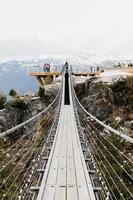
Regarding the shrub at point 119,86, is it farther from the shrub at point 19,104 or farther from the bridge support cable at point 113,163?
the shrub at point 19,104

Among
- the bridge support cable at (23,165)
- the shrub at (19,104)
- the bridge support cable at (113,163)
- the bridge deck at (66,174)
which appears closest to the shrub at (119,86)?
the bridge support cable at (23,165)

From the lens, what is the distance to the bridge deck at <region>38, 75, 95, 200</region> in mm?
6969

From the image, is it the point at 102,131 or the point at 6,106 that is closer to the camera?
the point at 102,131

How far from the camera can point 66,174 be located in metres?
8.32

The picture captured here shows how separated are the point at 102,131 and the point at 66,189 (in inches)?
593

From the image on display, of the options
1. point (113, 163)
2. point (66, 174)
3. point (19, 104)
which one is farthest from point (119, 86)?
point (66, 174)

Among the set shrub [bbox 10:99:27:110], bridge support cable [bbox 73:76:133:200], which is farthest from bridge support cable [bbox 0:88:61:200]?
shrub [bbox 10:99:27:110]

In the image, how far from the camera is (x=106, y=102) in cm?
2614

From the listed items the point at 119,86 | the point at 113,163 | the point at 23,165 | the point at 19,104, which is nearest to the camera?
the point at 23,165

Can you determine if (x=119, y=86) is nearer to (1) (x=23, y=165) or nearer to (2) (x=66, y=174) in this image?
(2) (x=66, y=174)

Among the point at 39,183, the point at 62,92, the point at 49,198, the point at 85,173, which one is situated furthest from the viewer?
the point at 62,92

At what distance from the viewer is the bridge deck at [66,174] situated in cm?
697

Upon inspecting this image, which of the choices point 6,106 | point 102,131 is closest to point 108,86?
point 102,131

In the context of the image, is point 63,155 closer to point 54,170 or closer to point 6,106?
point 54,170
